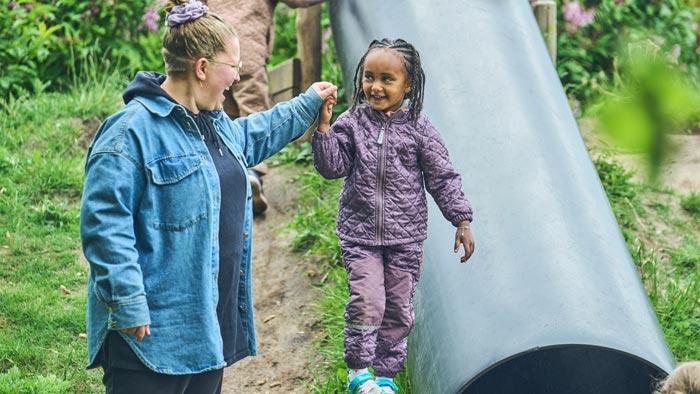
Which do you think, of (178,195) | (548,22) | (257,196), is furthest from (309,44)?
(178,195)

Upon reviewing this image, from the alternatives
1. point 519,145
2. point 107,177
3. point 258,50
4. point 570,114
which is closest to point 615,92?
point 107,177

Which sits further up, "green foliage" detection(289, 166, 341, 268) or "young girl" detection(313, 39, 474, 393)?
"young girl" detection(313, 39, 474, 393)

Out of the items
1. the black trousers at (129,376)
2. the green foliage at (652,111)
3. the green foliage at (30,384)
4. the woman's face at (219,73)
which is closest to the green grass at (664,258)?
the woman's face at (219,73)

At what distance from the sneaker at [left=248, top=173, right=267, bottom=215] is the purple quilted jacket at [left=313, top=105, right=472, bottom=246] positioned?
230 centimetres

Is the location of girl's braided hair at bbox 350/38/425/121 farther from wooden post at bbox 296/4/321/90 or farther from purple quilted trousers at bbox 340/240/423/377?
wooden post at bbox 296/4/321/90

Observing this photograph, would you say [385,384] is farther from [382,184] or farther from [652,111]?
[652,111]

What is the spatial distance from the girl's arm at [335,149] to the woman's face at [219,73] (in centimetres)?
38

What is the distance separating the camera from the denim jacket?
2.46 metres

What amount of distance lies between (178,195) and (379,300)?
0.79m

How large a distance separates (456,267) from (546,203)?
1.24 ft

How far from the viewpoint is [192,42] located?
2.62 m

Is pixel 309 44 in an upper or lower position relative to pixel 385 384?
lower

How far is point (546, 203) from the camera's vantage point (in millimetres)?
3496

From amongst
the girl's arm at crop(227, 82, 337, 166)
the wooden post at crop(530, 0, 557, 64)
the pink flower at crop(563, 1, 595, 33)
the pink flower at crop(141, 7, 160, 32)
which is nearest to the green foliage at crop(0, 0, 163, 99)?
the pink flower at crop(141, 7, 160, 32)
